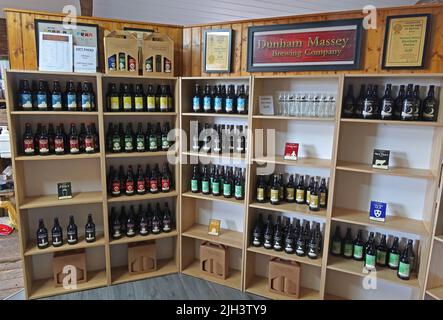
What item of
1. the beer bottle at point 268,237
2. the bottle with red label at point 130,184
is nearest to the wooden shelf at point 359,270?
the beer bottle at point 268,237

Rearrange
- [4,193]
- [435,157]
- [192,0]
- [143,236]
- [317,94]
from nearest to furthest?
[435,157], [317,94], [143,236], [192,0], [4,193]

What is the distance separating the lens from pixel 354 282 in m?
2.46

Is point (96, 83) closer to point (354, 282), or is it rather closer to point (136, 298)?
point (136, 298)

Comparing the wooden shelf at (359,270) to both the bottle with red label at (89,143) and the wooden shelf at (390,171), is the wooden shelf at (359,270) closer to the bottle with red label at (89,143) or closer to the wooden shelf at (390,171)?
the wooden shelf at (390,171)

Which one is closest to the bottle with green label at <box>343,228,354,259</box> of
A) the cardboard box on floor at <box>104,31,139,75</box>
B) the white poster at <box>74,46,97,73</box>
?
the cardboard box on floor at <box>104,31,139,75</box>

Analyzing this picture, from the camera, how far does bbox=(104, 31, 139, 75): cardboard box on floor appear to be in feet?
7.66

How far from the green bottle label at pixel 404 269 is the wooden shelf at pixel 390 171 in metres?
0.63

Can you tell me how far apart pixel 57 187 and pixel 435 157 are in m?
2.88

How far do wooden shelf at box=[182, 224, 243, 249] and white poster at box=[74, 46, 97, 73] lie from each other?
1.61 m

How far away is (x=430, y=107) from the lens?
1977 mm

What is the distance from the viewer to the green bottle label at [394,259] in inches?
87.5

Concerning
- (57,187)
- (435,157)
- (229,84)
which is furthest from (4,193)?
(435,157)

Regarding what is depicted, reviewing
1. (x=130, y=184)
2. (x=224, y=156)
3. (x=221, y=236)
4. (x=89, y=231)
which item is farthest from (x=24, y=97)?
(x=221, y=236)

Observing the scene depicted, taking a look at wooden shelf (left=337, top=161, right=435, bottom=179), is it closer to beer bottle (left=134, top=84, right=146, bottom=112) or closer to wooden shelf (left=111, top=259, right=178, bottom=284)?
beer bottle (left=134, top=84, right=146, bottom=112)
